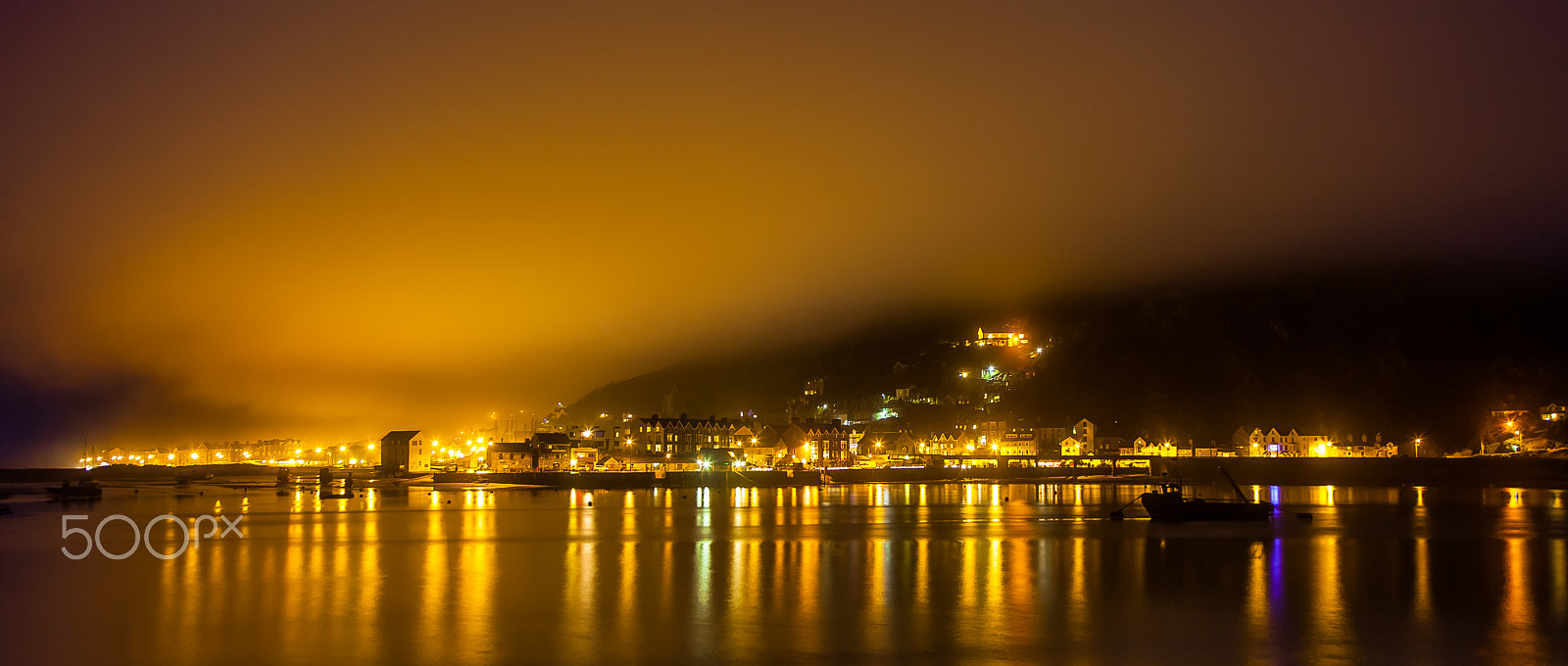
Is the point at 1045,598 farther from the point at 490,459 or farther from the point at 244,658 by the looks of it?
the point at 490,459

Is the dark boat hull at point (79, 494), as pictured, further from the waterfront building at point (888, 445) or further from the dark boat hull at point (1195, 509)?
the waterfront building at point (888, 445)

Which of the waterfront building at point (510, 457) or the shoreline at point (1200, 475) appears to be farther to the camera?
the waterfront building at point (510, 457)

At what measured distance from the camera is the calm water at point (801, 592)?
1655cm

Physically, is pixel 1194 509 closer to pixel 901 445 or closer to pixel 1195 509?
pixel 1195 509

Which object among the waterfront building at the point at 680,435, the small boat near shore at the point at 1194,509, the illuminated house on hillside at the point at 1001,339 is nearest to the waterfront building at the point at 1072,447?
the waterfront building at the point at 680,435

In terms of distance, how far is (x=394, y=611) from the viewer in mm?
19719

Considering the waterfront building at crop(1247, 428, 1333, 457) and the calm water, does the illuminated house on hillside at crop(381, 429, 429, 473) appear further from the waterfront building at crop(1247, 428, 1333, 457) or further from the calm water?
the waterfront building at crop(1247, 428, 1333, 457)

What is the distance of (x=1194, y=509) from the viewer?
44500 mm

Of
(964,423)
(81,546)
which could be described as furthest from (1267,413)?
(81,546)

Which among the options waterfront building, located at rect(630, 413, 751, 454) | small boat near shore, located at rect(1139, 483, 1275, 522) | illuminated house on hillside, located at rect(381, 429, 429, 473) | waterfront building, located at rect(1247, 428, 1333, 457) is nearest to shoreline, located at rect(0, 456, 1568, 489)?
illuminated house on hillside, located at rect(381, 429, 429, 473)
